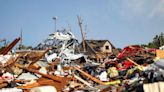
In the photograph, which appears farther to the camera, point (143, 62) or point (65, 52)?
point (65, 52)

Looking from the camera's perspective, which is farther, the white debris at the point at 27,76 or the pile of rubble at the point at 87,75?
the white debris at the point at 27,76

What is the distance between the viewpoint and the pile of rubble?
36.3 ft

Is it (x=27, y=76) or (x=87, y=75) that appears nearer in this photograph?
(x=27, y=76)

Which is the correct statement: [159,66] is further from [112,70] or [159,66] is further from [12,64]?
[12,64]

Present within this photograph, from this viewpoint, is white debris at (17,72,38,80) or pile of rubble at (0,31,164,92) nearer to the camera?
pile of rubble at (0,31,164,92)

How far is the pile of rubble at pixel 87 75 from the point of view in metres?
11.1

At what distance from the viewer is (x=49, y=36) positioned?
35688 millimetres

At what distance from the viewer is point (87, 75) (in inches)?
651

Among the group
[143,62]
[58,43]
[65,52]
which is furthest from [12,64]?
[58,43]

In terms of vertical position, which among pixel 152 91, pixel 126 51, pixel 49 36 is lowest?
pixel 152 91

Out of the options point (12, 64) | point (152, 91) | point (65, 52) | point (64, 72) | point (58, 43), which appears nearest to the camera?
point (152, 91)

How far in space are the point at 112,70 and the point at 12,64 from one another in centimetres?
465

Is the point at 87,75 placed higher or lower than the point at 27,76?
lower

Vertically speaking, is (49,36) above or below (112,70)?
above
